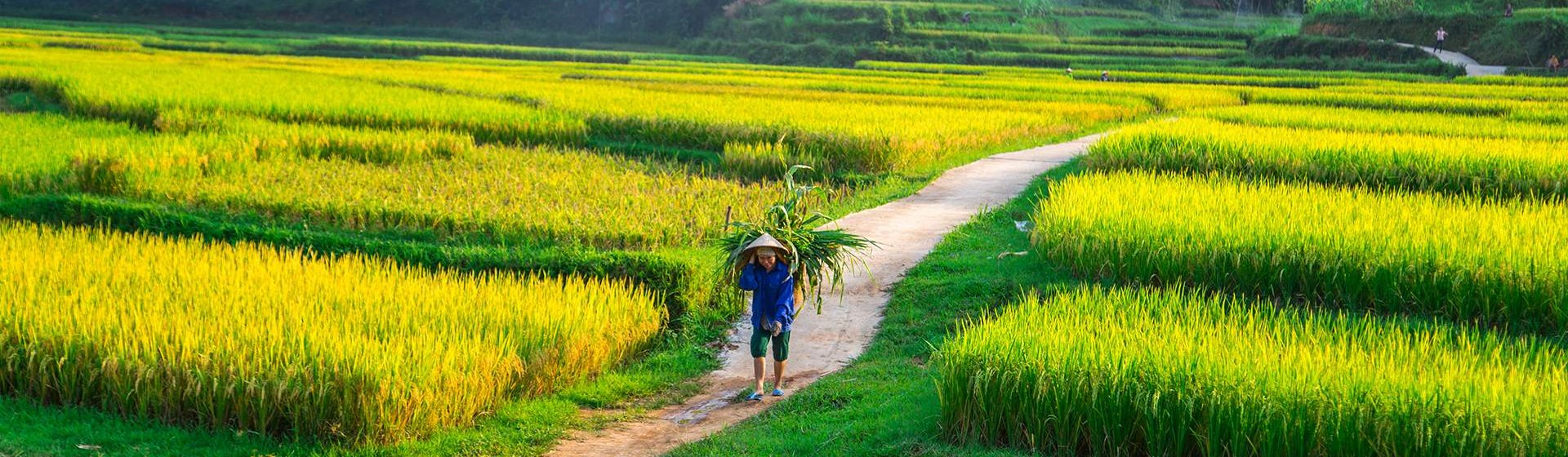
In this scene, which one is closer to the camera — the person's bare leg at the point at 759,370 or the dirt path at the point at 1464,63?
the person's bare leg at the point at 759,370

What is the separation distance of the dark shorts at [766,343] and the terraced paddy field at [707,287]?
0.30 metres

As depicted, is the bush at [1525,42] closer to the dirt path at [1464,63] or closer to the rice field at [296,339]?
the dirt path at [1464,63]

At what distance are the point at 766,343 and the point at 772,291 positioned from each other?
0.25 metres

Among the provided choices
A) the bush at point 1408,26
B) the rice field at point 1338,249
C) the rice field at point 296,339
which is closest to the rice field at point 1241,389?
the rice field at point 1338,249

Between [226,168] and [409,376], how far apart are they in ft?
24.3

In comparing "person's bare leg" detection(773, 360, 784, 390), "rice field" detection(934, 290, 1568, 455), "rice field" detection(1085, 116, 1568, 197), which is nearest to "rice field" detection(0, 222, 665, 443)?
"person's bare leg" detection(773, 360, 784, 390)

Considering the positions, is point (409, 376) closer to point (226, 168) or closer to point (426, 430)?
point (426, 430)

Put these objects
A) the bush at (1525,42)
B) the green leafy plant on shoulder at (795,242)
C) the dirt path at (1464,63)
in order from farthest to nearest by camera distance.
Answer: the bush at (1525,42) → the dirt path at (1464,63) → the green leafy plant on shoulder at (795,242)

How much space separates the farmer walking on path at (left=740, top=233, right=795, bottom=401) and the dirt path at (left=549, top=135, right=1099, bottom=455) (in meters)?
0.21

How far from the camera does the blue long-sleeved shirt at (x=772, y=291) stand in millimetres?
5809

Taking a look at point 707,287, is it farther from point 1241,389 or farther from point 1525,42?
point 1525,42

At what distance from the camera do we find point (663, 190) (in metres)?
11.0

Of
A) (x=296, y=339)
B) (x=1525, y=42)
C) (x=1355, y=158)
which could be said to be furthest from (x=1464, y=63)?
(x=296, y=339)

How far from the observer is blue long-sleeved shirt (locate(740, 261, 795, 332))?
5809 millimetres
